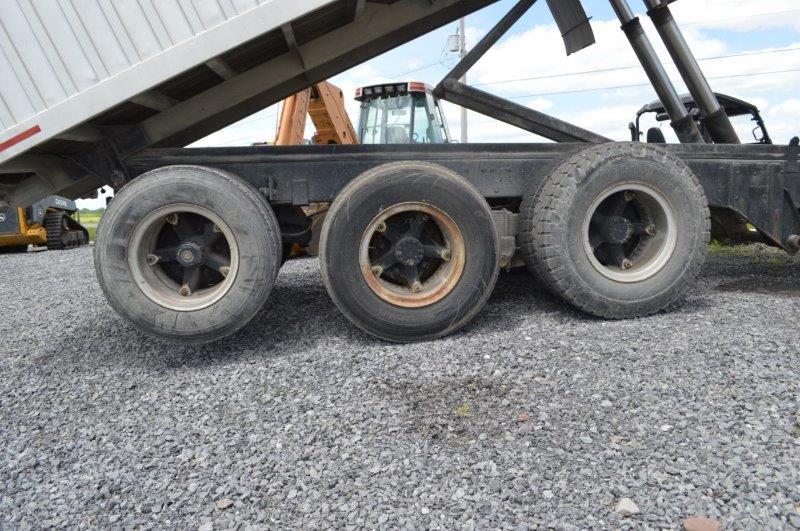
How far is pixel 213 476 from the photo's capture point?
7.68ft

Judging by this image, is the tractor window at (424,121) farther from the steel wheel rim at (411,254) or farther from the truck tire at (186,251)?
the truck tire at (186,251)

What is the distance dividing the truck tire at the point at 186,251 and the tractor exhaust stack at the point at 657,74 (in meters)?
3.55

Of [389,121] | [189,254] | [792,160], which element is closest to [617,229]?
[792,160]

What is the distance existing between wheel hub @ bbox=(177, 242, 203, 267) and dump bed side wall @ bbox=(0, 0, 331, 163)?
0.92 meters

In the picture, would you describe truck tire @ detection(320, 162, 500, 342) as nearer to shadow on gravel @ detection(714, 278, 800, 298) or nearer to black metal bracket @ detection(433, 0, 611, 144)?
black metal bracket @ detection(433, 0, 611, 144)

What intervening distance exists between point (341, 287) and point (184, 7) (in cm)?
185

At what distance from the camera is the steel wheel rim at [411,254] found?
3613 millimetres

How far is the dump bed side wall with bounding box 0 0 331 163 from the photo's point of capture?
3.18 m

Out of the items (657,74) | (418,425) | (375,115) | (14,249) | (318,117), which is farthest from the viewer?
(14,249)

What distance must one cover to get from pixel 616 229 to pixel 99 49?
3508 mm

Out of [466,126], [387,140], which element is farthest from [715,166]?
[466,126]

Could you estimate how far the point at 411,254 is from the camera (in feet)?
12.0

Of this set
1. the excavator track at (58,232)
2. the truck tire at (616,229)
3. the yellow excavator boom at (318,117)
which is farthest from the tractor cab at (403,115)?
the excavator track at (58,232)

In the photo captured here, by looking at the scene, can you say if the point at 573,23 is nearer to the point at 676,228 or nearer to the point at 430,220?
the point at 676,228
